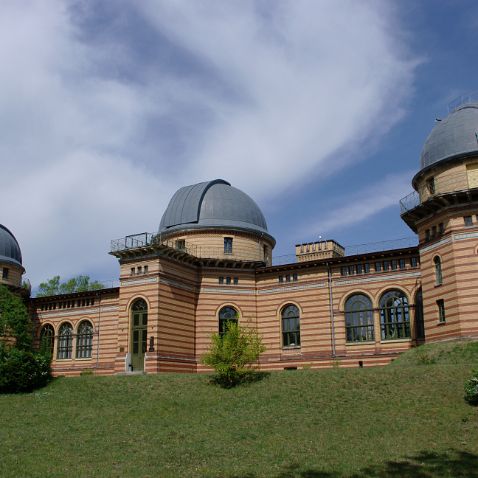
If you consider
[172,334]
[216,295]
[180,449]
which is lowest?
[180,449]

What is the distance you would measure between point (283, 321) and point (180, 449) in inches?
997

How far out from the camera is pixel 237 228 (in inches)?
1940

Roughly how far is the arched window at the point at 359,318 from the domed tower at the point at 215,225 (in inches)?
380

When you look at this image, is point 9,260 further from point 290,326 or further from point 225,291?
point 290,326

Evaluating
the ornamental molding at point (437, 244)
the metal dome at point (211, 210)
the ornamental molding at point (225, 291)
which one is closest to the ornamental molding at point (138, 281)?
the ornamental molding at point (225, 291)

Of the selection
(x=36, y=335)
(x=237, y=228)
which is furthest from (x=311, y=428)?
(x=36, y=335)

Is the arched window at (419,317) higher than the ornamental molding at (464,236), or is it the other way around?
the ornamental molding at (464,236)

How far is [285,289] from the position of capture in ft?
153

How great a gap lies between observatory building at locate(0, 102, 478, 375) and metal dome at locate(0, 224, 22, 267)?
724 centimetres

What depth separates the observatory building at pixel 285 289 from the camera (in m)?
36.8

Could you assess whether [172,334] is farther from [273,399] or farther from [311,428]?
[311,428]

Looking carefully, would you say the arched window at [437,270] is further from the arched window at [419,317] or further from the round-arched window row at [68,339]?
the round-arched window row at [68,339]

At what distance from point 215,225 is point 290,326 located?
10.1m

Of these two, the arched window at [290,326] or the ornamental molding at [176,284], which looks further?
the arched window at [290,326]
